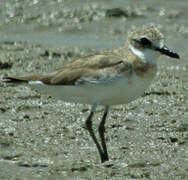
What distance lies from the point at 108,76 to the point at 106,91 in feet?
0.47

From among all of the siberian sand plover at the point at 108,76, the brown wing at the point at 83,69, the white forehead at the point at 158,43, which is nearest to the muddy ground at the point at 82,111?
the siberian sand plover at the point at 108,76

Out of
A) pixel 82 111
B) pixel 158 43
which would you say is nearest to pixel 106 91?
pixel 158 43

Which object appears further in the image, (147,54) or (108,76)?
(147,54)

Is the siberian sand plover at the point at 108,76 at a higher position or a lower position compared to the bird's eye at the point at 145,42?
lower

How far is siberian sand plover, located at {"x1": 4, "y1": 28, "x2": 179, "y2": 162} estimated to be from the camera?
19.3 feet

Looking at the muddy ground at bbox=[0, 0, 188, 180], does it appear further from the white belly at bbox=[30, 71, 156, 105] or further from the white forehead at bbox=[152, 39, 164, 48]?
the white forehead at bbox=[152, 39, 164, 48]

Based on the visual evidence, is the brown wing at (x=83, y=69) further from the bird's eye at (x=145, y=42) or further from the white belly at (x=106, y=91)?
the bird's eye at (x=145, y=42)

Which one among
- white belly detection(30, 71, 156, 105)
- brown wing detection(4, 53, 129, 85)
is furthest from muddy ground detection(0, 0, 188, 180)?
brown wing detection(4, 53, 129, 85)

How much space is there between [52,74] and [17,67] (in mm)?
3413

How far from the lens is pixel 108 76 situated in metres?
5.88

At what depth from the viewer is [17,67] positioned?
9.55 m

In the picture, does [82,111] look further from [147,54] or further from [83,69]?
[147,54]

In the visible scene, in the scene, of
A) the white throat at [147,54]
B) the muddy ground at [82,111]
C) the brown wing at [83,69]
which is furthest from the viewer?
the white throat at [147,54]

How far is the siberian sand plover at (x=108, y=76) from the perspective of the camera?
5.87 m
